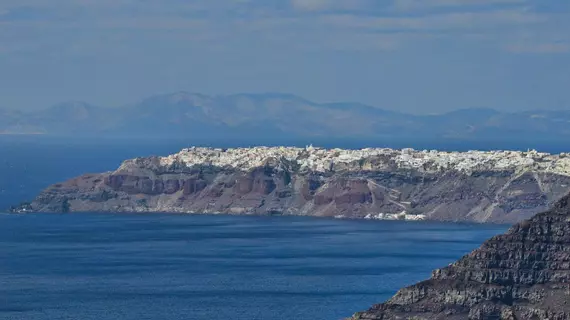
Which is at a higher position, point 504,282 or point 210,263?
point 504,282

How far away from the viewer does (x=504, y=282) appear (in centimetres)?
8225

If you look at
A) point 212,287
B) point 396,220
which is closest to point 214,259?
point 212,287

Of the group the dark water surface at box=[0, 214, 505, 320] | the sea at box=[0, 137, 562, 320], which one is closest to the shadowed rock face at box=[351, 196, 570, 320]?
the sea at box=[0, 137, 562, 320]

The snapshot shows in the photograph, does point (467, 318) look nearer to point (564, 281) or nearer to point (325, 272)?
point (564, 281)

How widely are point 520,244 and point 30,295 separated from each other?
4366 centimetres

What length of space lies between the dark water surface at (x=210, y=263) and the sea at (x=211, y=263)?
9cm

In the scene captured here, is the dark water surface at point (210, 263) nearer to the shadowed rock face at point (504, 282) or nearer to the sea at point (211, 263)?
the sea at point (211, 263)

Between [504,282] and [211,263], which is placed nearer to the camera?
[504,282]

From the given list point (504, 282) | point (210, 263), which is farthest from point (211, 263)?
point (504, 282)

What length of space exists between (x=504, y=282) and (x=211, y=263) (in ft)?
199

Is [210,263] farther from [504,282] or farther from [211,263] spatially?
[504,282]

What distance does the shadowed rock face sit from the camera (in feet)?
265

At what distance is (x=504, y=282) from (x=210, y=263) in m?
60.8

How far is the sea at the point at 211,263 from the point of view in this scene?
4264 inches
